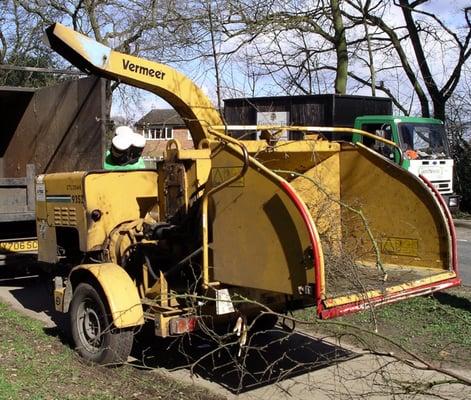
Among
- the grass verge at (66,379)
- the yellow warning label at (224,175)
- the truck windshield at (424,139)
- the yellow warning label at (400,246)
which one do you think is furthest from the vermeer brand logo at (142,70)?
the truck windshield at (424,139)

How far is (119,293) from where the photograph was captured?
5.30 metres

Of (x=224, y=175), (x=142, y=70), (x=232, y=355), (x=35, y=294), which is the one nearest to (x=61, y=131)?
(x=35, y=294)

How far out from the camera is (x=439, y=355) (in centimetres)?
570

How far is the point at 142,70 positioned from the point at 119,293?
6.38 feet

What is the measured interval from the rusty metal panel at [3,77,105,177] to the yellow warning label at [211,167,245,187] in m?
3.31

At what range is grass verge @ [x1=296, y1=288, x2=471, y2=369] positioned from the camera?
581 cm

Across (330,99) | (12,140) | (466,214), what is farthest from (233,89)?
(466,214)

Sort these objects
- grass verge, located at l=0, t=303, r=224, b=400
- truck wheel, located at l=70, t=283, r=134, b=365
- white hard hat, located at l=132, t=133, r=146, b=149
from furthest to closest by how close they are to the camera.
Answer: white hard hat, located at l=132, t=133, r=146, b=149 → truck wheel, located at l=70, t=283, r=134, b=365 → grass verge, located at l=0, t=303, r=224, b=400

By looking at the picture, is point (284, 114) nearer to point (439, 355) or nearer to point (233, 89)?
point (233, 89)

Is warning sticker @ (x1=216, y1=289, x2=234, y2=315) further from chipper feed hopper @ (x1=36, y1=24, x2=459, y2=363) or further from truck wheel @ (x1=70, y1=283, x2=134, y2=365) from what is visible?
truck wheel @ (x1=70, y1=283, x2=134, y2=365)

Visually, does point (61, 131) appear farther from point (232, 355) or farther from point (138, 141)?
point (232, 355)

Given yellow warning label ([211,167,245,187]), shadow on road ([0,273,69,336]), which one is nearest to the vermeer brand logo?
yellow warning label ([211,167,245,187])

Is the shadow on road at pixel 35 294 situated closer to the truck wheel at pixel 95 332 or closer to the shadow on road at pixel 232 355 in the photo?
the shadow on road at pixel 232 355

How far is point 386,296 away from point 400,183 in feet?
3.86
